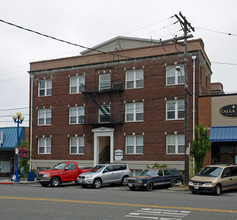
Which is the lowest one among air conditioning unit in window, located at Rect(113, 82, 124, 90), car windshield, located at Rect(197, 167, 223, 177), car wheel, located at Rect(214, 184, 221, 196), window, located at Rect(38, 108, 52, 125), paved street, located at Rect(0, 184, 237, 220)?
car wheel, located at Rect(214, 184, 221, 196)

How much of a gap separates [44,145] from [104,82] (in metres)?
9.34

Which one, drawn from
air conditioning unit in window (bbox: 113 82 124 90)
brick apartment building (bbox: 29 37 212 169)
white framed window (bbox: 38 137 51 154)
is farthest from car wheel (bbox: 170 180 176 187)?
white framed window (bbox: 38 137 51 154)

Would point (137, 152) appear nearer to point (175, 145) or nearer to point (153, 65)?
point (175, 145)

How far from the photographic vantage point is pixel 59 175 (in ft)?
83.0

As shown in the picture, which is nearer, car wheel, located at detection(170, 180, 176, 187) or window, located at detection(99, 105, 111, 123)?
car wheel, located at detection(170, 180, 176, 187)

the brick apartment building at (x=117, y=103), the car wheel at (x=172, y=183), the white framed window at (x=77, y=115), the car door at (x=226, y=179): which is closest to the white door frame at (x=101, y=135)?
the brick apartment building at (x=117, y=103)

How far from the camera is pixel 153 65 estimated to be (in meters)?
31.6

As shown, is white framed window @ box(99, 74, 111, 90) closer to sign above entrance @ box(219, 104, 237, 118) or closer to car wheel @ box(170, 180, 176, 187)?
sign above entrance @ box(219, 104, 237, 118)

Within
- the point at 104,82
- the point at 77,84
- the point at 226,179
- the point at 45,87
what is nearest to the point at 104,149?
the point at 104,82

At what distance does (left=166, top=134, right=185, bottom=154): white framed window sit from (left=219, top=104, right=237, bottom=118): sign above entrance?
3.90m

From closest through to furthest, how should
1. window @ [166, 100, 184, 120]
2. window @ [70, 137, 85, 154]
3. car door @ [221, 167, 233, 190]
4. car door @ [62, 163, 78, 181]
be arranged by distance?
car door @ [221, 167, 233, 190], car door @ [62, 163, 78, 181], window @ [166, 100, 184, 120], window @ [70, 137, 85, 154]

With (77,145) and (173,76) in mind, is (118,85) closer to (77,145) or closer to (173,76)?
(173,76)

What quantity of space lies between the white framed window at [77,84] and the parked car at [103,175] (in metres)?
11.7

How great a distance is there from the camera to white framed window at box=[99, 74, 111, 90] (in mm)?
33812
